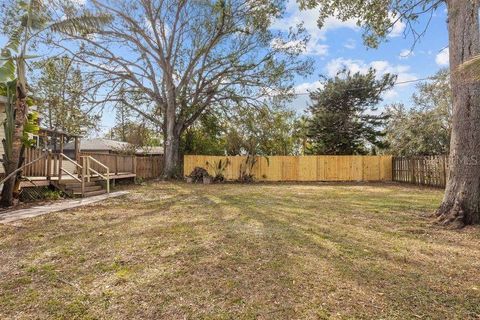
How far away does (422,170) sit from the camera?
52.6 ft

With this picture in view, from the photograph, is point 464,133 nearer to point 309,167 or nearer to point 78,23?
point 78,23

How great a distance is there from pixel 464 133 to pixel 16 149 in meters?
9.79

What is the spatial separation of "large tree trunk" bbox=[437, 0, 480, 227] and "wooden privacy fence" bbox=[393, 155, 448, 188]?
28.5ft

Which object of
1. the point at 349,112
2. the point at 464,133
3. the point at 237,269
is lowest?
the point at 237,269

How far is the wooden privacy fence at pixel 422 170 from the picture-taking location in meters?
14.2

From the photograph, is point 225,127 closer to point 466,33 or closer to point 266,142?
point 266,142

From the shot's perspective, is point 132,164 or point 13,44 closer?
point 13,44

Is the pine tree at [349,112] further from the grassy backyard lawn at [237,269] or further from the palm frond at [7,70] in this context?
the palm frond at [7,70]

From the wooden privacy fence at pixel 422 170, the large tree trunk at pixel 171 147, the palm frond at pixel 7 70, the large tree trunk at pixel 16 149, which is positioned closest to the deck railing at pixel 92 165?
the large tree trunk at pixel 16 149

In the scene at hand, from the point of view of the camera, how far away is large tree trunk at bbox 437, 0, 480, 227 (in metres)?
5.92

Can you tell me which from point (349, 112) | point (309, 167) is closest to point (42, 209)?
point (309, 167)

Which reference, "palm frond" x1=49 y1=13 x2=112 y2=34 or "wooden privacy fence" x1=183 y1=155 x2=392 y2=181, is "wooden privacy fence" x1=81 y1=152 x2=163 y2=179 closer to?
"wooden privacy fence" x1=183 y1=155 x2=392 y2=181

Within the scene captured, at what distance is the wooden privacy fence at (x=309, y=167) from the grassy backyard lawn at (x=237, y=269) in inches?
510

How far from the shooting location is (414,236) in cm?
516
